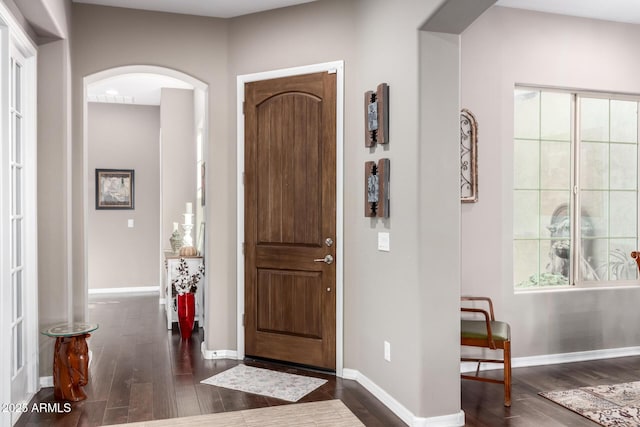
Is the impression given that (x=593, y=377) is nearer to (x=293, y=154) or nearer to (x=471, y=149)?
(x=471, y=149)

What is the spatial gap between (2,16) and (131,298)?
5.29 meters

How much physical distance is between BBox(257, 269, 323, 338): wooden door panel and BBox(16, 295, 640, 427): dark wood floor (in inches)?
12.2

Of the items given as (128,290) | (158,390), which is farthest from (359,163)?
(128,290)

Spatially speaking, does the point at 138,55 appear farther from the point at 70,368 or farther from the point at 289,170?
the point at 70,368

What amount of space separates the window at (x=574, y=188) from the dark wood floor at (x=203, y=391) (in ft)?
2.62

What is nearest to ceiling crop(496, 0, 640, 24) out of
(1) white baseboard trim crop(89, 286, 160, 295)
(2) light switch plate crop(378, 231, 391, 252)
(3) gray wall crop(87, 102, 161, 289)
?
(2) light switch plate crop(378, 231, 391, 252)

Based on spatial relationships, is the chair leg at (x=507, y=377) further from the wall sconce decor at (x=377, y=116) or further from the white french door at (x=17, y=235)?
the white french door at (x=17, y=235)

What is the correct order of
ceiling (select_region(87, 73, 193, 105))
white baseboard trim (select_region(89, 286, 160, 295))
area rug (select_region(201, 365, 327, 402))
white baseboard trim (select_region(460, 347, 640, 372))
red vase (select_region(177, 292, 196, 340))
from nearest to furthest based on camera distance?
area rug (select_region(201, 365, 327, 402))
white baseboard trim (select_region(460, 347, 640, 372))
red vase (select_region(177, 292, 196, 340))
ceiling (select_region(87, 73, 193, 105))
white baseboard trim (select_region(89, 286, 160, 295))

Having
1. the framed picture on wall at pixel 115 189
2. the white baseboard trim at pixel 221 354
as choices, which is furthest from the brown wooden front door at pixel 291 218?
the framed picture on wall at pixel 115 189

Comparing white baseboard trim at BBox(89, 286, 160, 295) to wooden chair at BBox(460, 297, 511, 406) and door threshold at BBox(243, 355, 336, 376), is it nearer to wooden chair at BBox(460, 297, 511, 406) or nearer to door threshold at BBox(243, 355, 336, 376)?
door threshold at BBox(243, 355, 336, 376)

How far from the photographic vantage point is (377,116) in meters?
3.50

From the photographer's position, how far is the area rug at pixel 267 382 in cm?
359

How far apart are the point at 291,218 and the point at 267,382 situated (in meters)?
1.22

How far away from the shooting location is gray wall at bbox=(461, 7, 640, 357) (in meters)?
4.09
